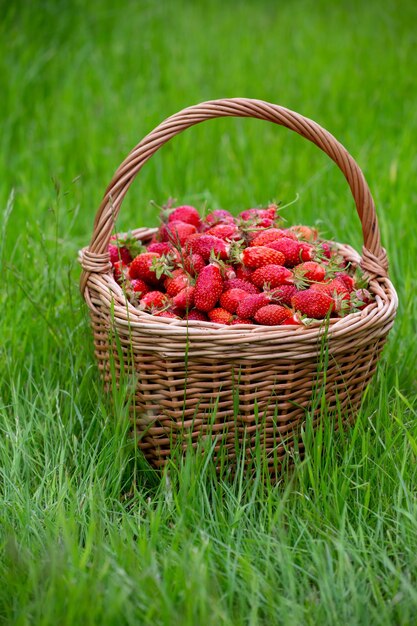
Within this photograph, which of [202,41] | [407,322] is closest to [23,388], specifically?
[407,322]

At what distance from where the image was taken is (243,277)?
182 cm

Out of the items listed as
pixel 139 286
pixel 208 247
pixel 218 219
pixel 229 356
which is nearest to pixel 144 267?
pixel 139 286

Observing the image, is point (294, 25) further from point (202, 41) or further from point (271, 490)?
point (271, 490)

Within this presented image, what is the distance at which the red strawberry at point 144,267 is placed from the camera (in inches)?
73.9

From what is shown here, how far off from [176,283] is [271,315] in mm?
253

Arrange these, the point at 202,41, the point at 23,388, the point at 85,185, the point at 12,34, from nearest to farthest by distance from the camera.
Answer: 1. the point at 23,388
2. the point at 85,185
3. the point at 12,34
4. the point at 202,41

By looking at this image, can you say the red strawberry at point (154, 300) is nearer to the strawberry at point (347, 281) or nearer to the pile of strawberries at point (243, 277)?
the pile of strawberries at point (243, 277)

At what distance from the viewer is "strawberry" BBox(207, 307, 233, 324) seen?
173 centimetres

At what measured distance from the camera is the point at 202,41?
15.4ft

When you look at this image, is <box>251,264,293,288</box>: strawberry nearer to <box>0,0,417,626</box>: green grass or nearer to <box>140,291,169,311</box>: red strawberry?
<box>140,291,169,311</box>: red strawberry

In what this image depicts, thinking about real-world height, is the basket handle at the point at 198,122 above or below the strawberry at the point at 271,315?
above

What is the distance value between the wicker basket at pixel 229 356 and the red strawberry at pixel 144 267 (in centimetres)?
8

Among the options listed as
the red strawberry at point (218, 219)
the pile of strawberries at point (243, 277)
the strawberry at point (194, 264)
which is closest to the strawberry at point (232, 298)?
the pile of strawberries at point (243, 277)

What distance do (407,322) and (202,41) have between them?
9.74 feet
